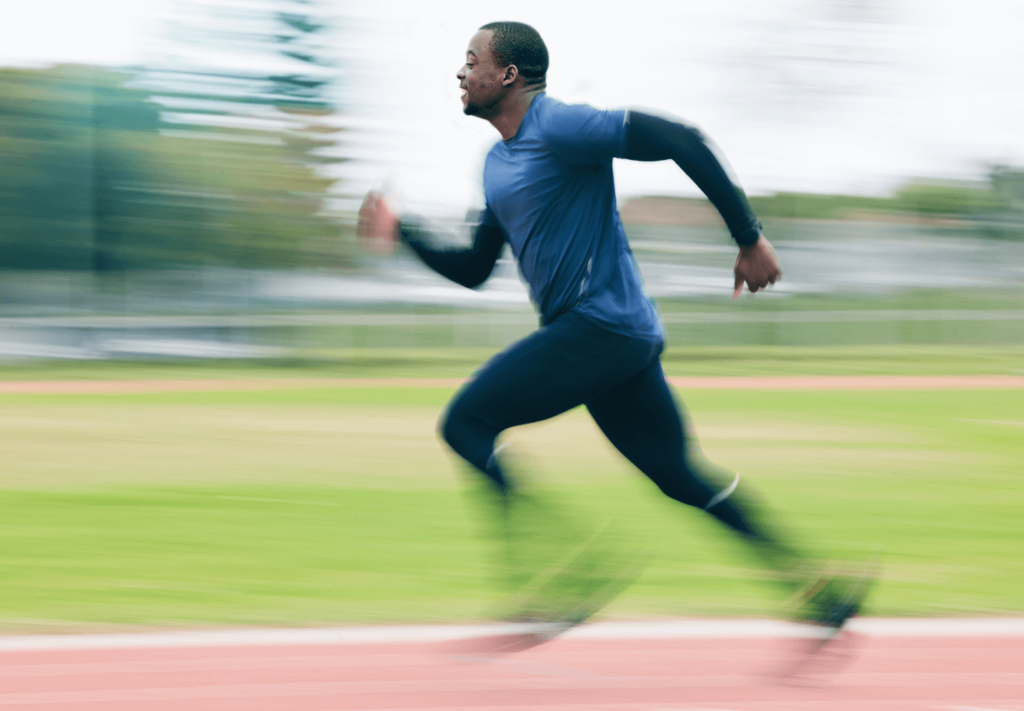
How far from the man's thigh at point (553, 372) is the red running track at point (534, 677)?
0.76m

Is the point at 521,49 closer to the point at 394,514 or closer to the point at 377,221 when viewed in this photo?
the point at 377,221

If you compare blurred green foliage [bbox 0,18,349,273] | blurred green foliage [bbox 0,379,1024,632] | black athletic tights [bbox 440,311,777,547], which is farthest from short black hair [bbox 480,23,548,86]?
blurred green foliage [bbox 0,18,349,273]

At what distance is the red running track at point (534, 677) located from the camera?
3.05 meters

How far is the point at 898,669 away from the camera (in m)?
3.34

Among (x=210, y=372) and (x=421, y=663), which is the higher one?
(x=421, y=663)

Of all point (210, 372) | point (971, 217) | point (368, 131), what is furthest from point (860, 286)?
point (210, 372)

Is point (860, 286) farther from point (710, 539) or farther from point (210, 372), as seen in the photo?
point (710, 539)

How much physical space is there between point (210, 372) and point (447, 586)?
15588mm

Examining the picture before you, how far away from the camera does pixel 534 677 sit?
10.7 feet

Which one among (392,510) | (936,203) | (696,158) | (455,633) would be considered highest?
(696,158)

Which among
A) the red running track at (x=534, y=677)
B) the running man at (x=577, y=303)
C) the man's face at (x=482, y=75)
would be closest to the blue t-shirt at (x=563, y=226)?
the running man at (x=577, y=303)

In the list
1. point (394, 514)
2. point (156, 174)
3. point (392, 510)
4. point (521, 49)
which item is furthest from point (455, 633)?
point (156, 174)

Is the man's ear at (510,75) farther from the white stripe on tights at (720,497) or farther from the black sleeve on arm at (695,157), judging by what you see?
the white stripe on tights at (720,497)

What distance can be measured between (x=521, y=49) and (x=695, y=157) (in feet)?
1.87
